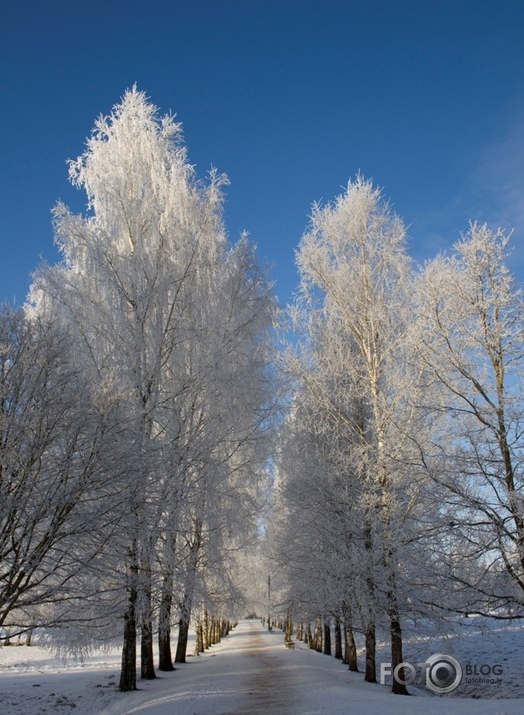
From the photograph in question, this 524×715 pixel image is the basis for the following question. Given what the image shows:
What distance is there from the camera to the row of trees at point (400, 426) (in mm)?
7466

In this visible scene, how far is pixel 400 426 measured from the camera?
31.7ft

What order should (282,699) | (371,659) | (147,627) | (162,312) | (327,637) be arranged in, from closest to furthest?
(282,699), (147,627), (162,312), (371,659), (327,637)

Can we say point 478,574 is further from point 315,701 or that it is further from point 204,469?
point 204,469

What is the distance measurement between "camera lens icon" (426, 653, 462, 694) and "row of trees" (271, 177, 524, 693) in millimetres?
1336

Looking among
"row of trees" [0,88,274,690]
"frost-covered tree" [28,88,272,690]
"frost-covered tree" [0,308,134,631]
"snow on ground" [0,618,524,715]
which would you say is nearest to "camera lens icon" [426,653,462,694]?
"snow on ground" [0,618,524,715]

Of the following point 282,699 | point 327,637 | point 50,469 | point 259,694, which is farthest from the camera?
point 327,637

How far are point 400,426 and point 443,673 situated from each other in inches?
341

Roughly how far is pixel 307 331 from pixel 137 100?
23.8 ft

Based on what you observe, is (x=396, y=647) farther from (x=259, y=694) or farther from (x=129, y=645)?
(x=129, y=645)

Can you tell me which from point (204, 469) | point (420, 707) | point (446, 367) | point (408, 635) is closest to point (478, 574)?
point (420, 707)

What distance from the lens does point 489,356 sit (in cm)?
815

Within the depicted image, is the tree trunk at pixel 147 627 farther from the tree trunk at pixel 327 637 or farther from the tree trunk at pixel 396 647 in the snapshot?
the tree trunk at pixel 327 637

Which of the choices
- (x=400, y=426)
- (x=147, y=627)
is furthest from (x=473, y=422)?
(x=147, y=627)

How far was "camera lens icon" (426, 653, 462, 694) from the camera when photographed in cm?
1177
